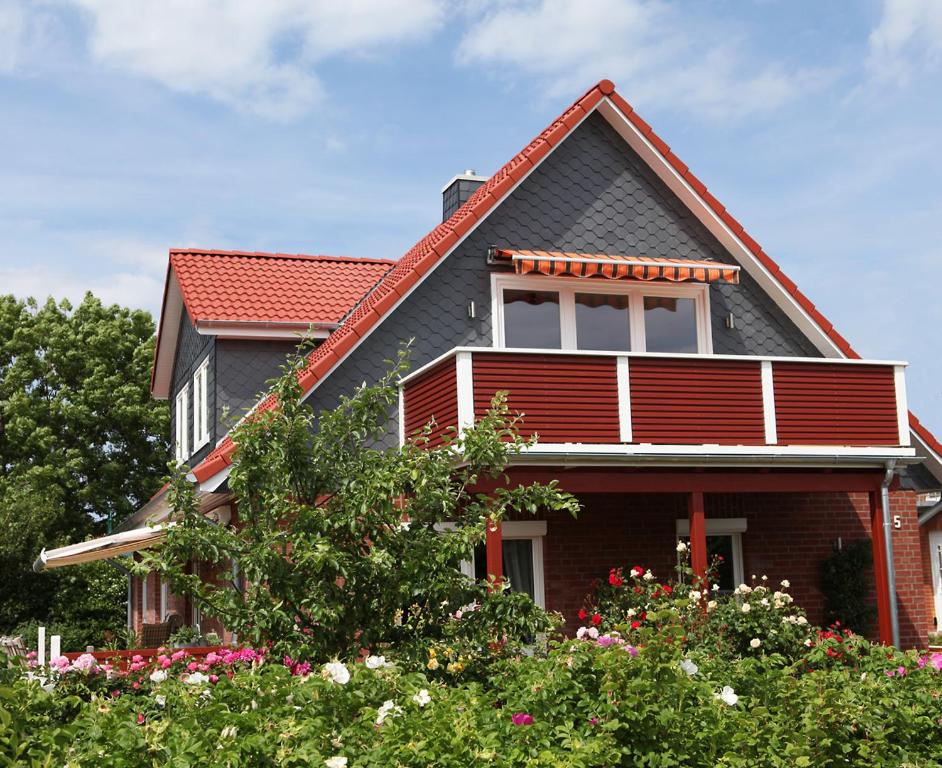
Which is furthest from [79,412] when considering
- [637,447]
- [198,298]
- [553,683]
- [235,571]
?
[553,683]

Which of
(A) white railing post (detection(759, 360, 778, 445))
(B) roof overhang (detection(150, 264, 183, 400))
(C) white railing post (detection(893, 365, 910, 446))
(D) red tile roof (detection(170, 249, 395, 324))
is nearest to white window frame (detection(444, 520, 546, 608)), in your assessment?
(A) white railing post (detection(759, 360, 778, 445))

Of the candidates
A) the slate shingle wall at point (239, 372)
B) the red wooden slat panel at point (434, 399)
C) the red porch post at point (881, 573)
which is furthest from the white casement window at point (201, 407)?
the red porch post at point (881, 573)

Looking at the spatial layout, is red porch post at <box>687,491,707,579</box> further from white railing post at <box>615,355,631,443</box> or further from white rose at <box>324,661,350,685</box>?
white rose at <box>324,661,350,685</box>

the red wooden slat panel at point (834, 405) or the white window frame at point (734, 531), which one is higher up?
the red wooden slat panel at point (834, 405)

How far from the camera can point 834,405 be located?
53.5 feet

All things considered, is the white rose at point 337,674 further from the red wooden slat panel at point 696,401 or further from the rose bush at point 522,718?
the red wooden slat panel at point 696,401

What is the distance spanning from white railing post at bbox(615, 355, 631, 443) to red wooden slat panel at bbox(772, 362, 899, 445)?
7.33 feet

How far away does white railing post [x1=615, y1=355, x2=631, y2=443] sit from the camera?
49.4 feet

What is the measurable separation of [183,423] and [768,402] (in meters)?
13.2

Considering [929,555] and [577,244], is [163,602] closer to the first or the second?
[577,244]

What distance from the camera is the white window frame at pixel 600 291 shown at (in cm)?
1742

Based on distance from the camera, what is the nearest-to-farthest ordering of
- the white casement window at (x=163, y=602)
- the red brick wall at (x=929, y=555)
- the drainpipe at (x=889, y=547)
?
the drainpipe at (x=889, y=547), the red brick wall at (x=929, y=555), the white casement window at (x=163, y=602)

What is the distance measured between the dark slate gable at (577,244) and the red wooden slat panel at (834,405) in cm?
231

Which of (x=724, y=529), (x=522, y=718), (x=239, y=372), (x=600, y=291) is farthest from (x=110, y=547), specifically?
(x=522, y=718)
